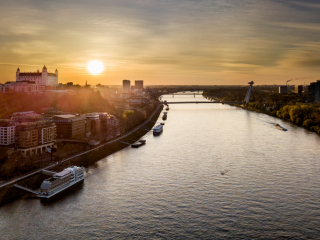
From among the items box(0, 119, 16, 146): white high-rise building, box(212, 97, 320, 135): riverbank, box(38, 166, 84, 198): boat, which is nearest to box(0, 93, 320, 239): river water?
box(38, 166, 84, 198): boat

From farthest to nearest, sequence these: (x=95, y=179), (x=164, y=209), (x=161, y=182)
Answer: (x=95, y=179)
(x=161, y=182)
(x=164, y=209)

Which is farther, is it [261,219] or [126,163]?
[126,163]

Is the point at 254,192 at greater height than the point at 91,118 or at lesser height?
lesser

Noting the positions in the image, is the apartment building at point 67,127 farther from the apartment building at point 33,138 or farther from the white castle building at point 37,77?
the white castle building at point 37,77

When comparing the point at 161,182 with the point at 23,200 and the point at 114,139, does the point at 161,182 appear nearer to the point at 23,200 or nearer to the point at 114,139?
the point at 23,200

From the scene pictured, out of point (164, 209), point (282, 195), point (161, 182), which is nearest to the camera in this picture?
point (164, 209)

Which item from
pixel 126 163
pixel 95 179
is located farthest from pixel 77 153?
pixel 95 179

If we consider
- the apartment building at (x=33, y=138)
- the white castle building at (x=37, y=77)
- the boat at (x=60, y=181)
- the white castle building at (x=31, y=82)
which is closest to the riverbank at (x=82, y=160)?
the boat at (x=60, y=181)

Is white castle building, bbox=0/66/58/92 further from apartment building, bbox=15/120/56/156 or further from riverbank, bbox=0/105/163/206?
apartment building, bbox=15/120/56/156
